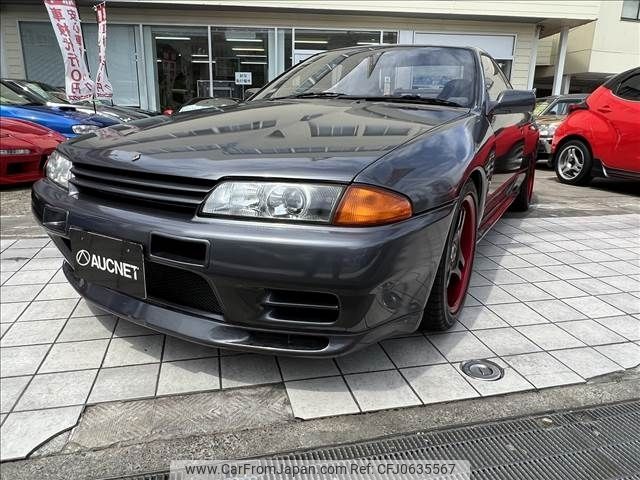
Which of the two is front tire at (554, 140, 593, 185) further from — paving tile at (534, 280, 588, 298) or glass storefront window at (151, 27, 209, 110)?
glass storefront window at (151, 27, 209, 110)

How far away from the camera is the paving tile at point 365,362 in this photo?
2.12 meters

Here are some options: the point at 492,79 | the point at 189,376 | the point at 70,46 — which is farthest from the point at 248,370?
the point at 70,46

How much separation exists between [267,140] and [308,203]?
1.42 ft

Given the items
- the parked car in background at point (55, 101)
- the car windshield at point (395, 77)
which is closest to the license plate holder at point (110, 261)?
the car windshield at point (395, 77)

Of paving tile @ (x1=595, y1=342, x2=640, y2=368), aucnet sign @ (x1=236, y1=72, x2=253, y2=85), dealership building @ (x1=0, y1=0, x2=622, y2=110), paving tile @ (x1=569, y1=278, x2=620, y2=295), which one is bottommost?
paving tile @ (x1=595, y1=342, x2=640, y2=368)

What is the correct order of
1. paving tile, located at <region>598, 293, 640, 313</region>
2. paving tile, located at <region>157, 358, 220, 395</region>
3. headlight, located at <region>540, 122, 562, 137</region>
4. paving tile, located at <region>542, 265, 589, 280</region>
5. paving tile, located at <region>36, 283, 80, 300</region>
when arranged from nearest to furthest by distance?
paving tile, located at <region>157, 358, 220, 395</region>, paving tile, located at <region>36, 283, 80, 300</region>, paving tile, located at <region>598, 293, 640, 313</region>, paving tile, located at <region>542, 265, 589, 280</region>, headlight, located at <region>540, 122, 562, 137</region>

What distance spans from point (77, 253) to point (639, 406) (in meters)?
2.36

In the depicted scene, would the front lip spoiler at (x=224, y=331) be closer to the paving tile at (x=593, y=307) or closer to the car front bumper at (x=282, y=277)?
the car front bumper at (x=282, y=277)

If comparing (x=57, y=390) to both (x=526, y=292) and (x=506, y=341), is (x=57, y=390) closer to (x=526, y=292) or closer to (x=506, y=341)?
(x=506, y=341)

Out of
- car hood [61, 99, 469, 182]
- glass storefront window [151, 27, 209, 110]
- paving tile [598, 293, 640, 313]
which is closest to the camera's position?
Answer: car hood [61, 99, 469, 182]

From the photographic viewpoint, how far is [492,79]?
11.0 ft

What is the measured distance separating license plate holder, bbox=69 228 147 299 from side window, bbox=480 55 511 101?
226 centimetres

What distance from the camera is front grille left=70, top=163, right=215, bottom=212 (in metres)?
1.74

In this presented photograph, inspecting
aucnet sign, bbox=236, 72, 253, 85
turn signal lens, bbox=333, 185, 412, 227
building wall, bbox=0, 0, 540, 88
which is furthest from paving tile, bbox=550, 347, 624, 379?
aucnet sign, bbox=236, 72, 253, 85
